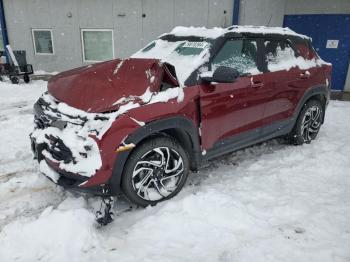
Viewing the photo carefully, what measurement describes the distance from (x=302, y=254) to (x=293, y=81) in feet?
8.64

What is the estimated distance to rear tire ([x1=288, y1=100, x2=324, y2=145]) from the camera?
16.4 feet

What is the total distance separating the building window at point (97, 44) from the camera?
11.0 metres

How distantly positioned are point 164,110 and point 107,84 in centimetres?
66

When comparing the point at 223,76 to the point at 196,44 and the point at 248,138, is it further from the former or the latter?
the point at 248,138

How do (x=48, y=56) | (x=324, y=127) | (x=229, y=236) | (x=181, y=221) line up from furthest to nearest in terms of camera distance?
(x=48, y=56), (x=324, y=127), (x=181, y=221), (x=229, y=236)

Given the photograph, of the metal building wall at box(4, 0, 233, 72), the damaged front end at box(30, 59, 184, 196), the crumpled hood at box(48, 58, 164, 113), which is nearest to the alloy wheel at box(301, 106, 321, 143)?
the damaged front end at box(30, 59, 184, 196)

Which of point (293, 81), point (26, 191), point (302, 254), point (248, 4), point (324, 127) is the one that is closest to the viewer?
point (302, 254)

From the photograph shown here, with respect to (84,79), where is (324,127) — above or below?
below

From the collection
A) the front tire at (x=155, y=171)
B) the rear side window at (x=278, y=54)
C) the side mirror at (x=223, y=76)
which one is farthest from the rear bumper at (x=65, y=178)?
the rear side window at (x=278, y=54)

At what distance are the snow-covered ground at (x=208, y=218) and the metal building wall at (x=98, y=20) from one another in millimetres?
6575

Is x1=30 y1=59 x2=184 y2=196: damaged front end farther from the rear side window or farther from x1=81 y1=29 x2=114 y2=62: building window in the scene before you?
x1=81 y1=29 x2=114 y2=62: building window

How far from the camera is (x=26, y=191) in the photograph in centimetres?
367

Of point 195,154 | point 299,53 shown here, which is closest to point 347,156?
point 299,53

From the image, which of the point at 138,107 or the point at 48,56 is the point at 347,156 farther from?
the point at 48,56
